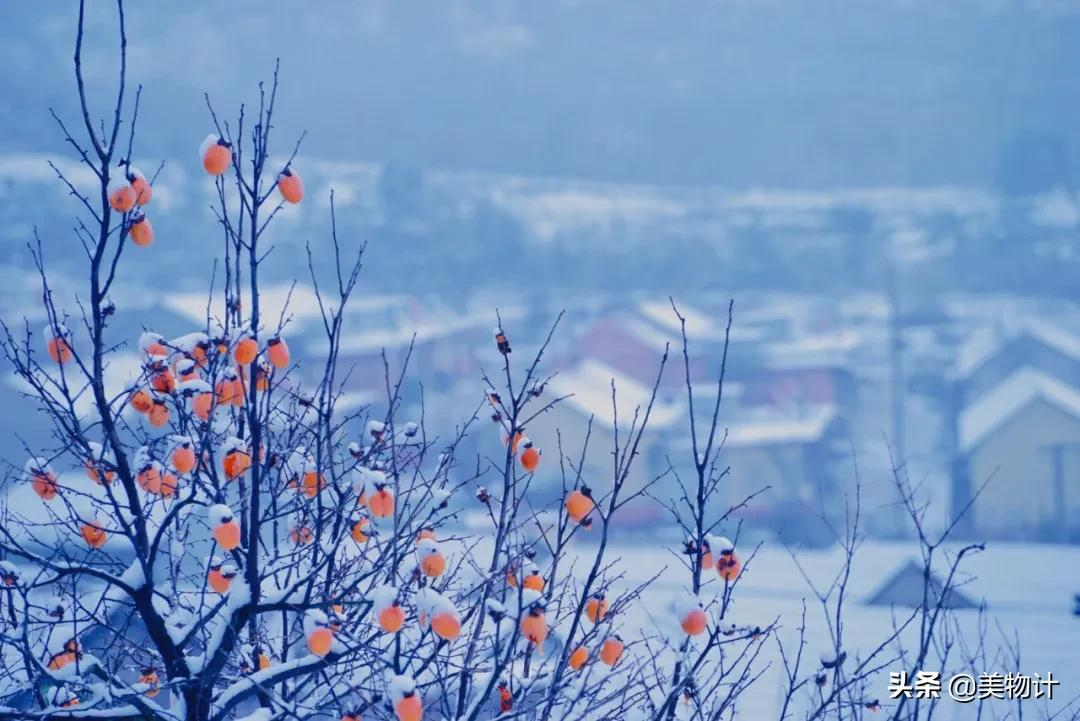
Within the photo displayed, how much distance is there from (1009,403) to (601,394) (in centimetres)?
565

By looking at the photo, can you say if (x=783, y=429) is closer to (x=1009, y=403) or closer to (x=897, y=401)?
(x=1009, y=403)

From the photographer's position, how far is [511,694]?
230 centimetres

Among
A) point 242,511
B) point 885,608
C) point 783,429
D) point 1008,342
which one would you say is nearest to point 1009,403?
point 783,429

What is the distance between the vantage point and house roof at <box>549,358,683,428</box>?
12.6 meters

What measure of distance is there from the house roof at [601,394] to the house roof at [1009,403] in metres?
4.02

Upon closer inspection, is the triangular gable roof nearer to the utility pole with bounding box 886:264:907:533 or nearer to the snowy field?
the snowy field

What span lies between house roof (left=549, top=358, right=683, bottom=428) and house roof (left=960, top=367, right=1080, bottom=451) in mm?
4018

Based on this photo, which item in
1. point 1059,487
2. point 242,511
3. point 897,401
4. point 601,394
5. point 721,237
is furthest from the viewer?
point 721,237

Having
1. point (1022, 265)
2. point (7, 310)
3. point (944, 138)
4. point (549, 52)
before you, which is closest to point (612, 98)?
point (549, 52)

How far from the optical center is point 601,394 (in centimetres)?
1412

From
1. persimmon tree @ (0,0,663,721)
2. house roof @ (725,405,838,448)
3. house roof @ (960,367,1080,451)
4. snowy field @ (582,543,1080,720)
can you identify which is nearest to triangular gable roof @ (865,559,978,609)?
snowy field @ (582,543,1080,720)

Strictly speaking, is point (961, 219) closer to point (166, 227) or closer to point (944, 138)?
point (944, 138)

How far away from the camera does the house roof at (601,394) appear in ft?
41.4

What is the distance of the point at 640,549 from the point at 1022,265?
18.9 meters
